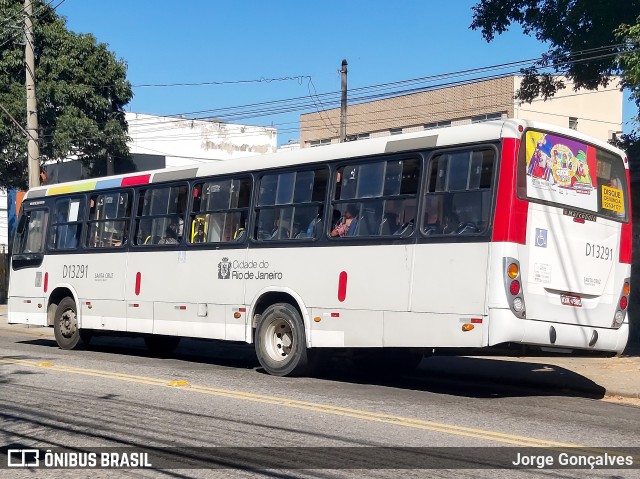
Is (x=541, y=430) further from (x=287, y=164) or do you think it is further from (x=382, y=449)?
(x=287, y=164)

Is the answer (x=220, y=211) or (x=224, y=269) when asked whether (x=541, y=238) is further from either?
(x=220, y=211)

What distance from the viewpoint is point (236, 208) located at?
1429cm

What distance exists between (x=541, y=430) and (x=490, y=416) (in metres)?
0.92

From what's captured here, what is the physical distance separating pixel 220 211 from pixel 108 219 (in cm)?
309

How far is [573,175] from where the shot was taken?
1160 cm

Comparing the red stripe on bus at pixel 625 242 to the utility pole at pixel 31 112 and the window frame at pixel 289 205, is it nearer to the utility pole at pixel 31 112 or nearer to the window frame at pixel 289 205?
the window frame at pixel 289 205

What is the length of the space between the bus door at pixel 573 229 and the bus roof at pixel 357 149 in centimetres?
28

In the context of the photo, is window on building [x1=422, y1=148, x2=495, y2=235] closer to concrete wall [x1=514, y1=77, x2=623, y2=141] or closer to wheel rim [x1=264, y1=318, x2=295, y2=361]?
wheel rim [x1=264, y1=318, x2=295, y2=361]

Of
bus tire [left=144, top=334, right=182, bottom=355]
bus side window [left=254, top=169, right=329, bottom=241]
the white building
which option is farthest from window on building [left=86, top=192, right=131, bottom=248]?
the white building

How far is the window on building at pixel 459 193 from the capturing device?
10898 millimetres

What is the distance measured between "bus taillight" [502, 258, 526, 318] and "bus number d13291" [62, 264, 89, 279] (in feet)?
29.5

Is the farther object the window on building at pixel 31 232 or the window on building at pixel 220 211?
the window on building at pixel 31 232

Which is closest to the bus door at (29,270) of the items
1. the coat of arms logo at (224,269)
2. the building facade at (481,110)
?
the coat of arms logo at (224,269)

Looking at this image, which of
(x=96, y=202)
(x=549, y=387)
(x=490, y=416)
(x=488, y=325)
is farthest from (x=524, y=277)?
(x=96, y=202)
